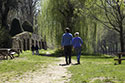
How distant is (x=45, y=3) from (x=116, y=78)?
18.2 metres

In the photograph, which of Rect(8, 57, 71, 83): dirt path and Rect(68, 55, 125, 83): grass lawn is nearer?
Rect(68, 55, 125, 83): grass lawn

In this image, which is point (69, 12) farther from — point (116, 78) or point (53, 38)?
point (116, 78)

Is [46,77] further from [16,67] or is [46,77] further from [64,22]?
[64,22]

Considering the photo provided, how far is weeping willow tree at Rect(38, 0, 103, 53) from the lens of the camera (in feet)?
72.7

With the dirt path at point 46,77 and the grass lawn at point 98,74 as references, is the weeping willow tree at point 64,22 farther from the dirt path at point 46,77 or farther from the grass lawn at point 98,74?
the dirt path at point 46,77

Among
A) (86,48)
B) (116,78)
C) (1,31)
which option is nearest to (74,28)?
(86,48)

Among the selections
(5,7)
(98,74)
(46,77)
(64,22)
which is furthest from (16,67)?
(5,7)

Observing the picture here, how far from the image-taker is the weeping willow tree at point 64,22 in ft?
72.7

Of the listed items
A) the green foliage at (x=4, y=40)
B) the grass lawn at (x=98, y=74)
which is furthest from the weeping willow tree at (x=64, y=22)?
the grass lawn at (x=98, y=74)

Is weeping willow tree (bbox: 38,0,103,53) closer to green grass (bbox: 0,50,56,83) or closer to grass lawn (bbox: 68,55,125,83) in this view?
green grass (bbox: 0,50,56,83)

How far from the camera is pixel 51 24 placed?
73.8ft

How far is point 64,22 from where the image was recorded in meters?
23.0

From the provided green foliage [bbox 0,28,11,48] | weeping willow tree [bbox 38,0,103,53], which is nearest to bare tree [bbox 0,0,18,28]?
green foliage [bbox 0,28,11,48]

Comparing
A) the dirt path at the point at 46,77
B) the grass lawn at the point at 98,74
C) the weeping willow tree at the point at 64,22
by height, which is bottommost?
the dirt path at the point at 46,77
